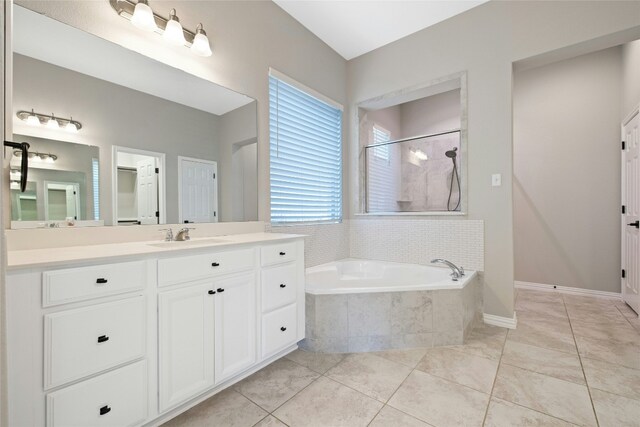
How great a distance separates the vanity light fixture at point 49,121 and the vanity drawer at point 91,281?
0.84m

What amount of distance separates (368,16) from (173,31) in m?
1.83

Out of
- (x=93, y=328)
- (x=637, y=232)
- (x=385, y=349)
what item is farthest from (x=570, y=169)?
(x=93, y=328)

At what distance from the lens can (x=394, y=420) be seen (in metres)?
1.37

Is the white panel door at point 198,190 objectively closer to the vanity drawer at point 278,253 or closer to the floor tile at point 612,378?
the vanity drawer at point 278,253

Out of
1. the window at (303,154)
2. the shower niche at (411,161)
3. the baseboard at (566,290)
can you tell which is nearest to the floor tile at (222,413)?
the window at (303,154)

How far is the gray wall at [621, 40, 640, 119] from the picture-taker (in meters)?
2.65

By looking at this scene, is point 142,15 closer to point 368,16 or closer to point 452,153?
point 368,16

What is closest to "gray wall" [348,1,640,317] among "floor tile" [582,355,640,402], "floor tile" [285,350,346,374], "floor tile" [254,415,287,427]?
"floor tile" [582,355,640,402]

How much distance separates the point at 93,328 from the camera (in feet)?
3.59

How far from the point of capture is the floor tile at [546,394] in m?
1.40

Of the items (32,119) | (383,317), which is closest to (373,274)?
(383,317)

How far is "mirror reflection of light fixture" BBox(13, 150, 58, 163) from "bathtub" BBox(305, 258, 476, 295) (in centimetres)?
186

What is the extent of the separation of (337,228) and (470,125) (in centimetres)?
167

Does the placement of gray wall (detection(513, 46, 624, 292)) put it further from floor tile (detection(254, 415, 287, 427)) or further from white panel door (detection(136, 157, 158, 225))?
white panel door (detection(136, 157, 158, 225))
